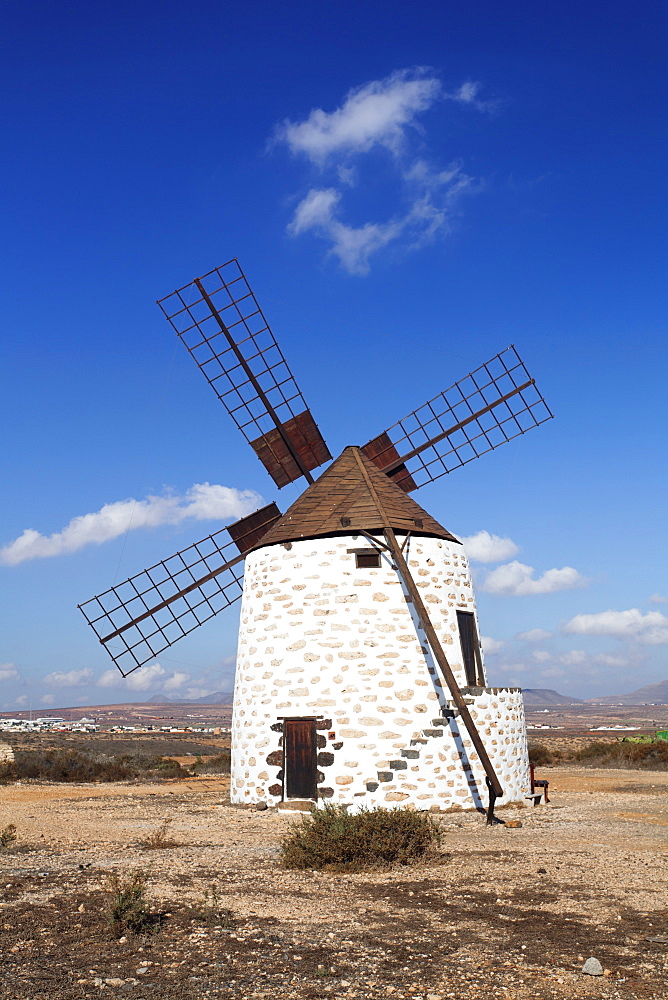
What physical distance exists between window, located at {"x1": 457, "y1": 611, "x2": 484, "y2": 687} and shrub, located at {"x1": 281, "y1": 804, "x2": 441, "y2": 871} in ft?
19.9

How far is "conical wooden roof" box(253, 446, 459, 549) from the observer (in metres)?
15.8

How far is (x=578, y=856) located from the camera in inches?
395

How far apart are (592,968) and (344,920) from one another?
7.47 feet

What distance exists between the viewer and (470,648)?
648 inches

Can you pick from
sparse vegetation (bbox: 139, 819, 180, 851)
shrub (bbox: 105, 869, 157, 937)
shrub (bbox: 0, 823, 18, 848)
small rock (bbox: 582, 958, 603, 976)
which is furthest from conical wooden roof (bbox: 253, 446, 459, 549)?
small rock (bbox: 582, 958, 603, 976)

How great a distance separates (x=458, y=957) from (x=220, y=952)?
179 centimetres

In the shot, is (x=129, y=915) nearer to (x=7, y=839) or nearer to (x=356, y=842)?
(x=356, y=842)

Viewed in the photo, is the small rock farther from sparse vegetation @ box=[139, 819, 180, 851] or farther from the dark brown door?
the dark brown door

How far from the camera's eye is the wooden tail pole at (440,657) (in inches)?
512

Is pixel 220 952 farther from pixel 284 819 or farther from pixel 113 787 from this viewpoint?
pixel 113 787

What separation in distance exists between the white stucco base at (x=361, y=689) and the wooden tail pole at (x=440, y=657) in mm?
525

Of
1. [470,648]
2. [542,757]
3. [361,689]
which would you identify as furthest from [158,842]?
[542,757]

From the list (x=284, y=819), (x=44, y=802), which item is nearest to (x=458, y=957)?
(x=284, y=819)

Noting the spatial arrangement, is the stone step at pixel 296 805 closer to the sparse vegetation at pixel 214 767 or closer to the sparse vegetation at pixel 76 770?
the sparse vegetation at pixel 76 770
